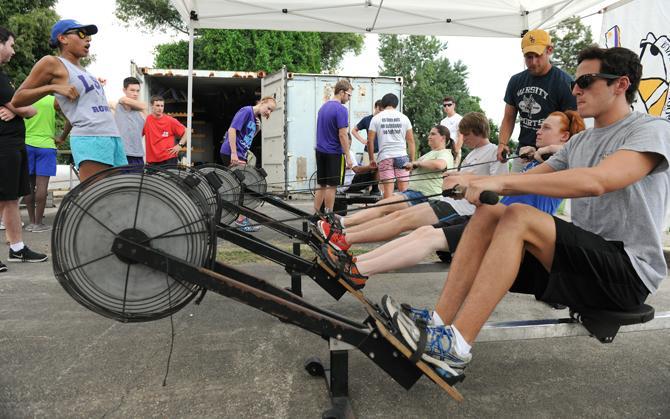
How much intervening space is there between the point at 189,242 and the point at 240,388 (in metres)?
0.78

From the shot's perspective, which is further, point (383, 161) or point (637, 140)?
point (383, 161)

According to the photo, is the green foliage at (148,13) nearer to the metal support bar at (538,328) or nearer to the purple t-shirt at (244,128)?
the purple t-shirt at (244,128)

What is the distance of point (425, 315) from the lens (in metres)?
2.15

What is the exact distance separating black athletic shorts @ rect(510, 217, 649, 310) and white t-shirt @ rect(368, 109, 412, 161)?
4.61m

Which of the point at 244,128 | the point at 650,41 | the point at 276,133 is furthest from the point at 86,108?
the point at 276,133

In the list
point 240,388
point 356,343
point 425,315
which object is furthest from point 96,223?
point 425,315

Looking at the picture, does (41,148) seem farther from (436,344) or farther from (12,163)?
(436,344)

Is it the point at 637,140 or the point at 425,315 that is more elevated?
the point at 637,140

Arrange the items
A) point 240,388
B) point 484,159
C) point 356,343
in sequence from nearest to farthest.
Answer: point 356,343 → point 240,388 → point 484,159

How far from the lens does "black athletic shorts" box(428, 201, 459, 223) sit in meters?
3.67

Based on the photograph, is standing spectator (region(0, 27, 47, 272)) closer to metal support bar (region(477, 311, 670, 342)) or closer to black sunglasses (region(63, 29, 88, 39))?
black sunglasses (region(63, 29, 88, 39))

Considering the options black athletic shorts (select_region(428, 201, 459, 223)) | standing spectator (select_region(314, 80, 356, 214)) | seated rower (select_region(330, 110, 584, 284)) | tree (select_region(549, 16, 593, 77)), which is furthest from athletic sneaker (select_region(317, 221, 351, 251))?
tree (select_region(549, 16, 593, 77))

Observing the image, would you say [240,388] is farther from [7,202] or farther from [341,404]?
[7,202]

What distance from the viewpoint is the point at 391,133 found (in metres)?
6.48
